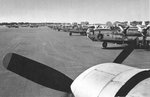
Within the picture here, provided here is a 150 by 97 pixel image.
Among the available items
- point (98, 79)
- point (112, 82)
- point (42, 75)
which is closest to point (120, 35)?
point (42, 75)

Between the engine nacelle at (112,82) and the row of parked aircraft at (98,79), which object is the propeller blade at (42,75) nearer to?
the row of parked aircraft at (98,79)

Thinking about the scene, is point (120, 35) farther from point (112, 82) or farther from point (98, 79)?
point (112, 82)

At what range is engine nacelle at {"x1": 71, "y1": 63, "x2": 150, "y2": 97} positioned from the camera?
9.54 ft

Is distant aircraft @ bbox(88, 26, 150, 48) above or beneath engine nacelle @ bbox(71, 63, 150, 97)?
beneath

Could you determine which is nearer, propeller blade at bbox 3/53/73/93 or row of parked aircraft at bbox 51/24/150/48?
propeller blade at bbox 3/53/73/93

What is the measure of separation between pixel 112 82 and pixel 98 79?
37cm

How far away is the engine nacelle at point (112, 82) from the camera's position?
2.91m

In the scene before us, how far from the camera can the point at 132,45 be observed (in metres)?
5.53

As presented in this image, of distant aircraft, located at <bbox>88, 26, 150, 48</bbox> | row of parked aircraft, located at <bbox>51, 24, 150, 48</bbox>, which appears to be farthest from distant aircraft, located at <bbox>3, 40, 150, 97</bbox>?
distant aircraft, located at <bbox>88, 26, 150, 48</bbox>

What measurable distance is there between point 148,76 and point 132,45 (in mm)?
2474

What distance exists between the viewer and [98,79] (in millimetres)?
3547

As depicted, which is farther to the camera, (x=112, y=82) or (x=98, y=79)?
(x=98, y=79)

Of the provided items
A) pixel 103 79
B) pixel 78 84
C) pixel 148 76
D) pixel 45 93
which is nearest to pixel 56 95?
pixel 45 93

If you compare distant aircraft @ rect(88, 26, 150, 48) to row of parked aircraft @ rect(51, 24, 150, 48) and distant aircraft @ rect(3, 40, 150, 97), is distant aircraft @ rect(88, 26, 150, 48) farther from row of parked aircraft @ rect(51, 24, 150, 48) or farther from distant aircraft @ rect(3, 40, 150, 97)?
distant aircraft @ rect(3, 40, 150, 97)
